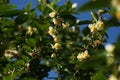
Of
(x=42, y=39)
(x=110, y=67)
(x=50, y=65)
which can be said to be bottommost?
(x=110, y=67)

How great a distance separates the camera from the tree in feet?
11.9

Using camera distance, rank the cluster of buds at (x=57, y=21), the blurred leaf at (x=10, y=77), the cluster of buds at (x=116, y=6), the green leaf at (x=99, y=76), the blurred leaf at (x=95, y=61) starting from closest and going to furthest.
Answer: the cluster of buds at (x=116, y=6) → the blurred leaf at (x=95, y=61) → the green leaf at (x=99, y=76) → the blurred leaf at (x=10, y=77) → the cluster of buds at (x=57, y=21)

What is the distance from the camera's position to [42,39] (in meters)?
3.90

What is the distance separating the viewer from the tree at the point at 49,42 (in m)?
3.62

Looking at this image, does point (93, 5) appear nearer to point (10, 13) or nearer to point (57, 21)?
point (10, 13)

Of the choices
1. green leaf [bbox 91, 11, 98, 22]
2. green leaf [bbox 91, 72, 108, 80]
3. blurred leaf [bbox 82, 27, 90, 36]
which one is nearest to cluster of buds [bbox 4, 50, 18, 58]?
blurred leaf [bbox 82, 27, 90, 36]

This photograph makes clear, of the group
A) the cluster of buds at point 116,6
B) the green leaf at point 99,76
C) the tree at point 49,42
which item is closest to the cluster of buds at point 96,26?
the tree at point 49,42

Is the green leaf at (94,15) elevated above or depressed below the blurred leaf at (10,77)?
above

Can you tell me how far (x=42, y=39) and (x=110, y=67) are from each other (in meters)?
3.12

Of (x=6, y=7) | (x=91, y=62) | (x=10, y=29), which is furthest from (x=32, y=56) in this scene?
(x=91, y=62)

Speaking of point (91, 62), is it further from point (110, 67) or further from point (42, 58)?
point (42, 58)

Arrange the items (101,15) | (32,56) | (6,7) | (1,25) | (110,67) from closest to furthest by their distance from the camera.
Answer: (110,67) < (6,7) < (1,25) < (32,56) < (101,15)

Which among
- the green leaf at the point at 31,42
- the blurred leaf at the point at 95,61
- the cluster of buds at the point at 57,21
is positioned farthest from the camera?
the cluster of buds at the point at 57,21

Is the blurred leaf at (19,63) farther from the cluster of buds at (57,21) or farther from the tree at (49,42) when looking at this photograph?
the cluster of buds at (57,21)
